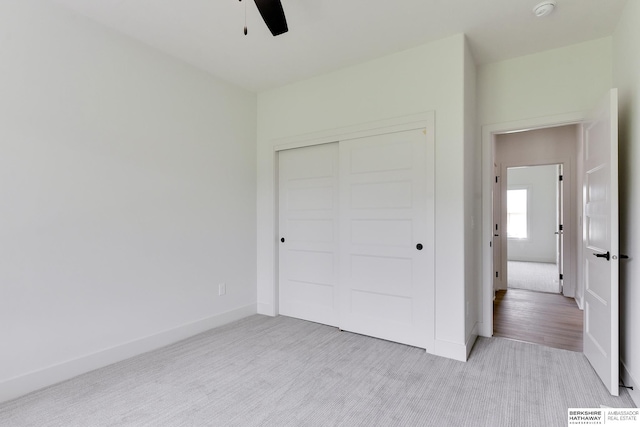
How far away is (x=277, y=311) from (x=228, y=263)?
2.90ft

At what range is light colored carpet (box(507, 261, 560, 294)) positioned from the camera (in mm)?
5498

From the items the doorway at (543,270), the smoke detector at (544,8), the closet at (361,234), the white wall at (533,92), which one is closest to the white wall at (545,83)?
the white wall at (533,92)

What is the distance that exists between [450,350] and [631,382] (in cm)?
A: 115

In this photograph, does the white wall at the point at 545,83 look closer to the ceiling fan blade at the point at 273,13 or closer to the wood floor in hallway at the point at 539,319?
the wood floor in hallway at the point at 539,319

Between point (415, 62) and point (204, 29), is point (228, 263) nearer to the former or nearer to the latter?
point (204, 29)

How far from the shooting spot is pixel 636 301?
2.09 meters

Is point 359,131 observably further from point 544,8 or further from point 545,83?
point 545,83

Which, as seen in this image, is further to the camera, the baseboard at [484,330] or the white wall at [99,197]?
the baseboard at [484,330]

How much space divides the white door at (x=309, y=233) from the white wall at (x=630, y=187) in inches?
93.6

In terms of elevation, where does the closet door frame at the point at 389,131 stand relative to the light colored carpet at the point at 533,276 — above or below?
above

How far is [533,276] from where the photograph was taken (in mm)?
6473

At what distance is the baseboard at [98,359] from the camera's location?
2.15 metres

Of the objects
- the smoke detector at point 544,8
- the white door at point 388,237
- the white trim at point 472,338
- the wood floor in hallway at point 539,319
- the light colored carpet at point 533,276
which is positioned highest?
the smoke detector at point 544,8

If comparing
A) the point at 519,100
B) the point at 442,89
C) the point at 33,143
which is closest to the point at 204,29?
the point at 33,143
